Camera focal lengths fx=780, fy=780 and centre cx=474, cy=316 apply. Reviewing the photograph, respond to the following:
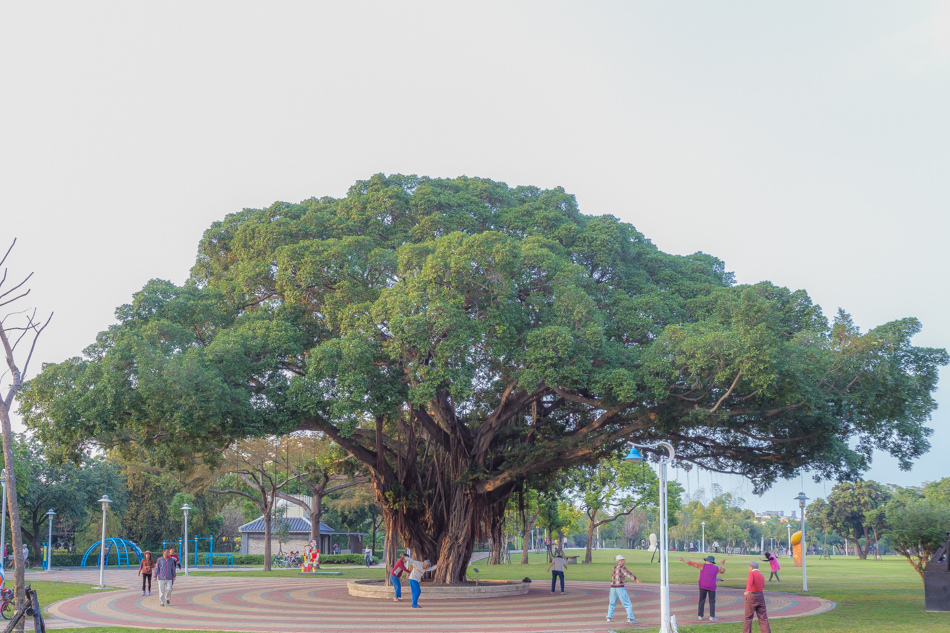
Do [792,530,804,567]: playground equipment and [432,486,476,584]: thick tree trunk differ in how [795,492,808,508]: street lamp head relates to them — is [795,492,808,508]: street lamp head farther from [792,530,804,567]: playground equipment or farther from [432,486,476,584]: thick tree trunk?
[432,486,476,584]: thick tree trunk

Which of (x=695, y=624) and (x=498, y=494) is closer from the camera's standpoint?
(x=695, y=624)

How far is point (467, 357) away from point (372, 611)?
661 cm

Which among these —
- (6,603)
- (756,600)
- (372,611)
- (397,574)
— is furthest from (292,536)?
(756,600)

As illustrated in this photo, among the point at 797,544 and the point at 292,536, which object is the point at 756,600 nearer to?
the point at 797,544

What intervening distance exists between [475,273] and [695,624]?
8524mm

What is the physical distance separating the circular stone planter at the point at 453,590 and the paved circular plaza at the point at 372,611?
1.12 feet

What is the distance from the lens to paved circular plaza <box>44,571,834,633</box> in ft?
50.9

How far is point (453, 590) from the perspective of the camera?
21.5 meters

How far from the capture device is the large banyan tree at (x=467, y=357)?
16.9m

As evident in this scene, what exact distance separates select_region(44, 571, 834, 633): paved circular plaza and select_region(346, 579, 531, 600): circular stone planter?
→ 341 millimetres

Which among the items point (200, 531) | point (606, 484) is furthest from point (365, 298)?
point (200, 531)

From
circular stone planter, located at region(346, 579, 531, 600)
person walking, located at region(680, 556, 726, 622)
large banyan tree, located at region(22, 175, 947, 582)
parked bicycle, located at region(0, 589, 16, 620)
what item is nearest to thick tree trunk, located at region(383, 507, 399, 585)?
large banyan tree, located at region(22, 175, 947, 582)

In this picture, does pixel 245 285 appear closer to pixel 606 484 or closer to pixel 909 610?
pixel 909 610

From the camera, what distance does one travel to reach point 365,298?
19312mm
